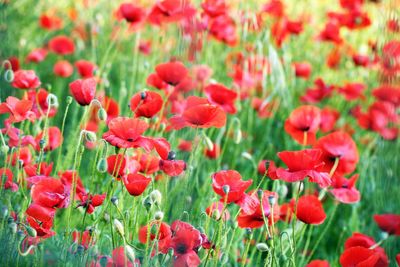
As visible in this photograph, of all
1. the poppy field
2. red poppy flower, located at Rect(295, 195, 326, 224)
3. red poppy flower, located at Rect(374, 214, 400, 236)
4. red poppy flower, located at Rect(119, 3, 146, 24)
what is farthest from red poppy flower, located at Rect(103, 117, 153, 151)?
red poppy flower, located at Rect(119, 3, 146, 24)

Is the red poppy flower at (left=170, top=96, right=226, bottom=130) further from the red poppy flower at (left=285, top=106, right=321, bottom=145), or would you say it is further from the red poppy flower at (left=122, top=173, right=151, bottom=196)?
the red poppy flower at (left=285, top=106, right=321, bottom=145)

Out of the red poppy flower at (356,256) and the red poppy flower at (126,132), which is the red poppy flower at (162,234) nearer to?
the red poppy flower at (126,132)

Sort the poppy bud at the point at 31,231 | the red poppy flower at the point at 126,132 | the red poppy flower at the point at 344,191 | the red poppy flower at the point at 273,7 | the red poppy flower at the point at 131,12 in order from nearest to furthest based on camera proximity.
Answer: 1. the poppy bud at the point at 31,231
2. the red poppy flower at the point at 126,132
3. the red poppy flower at the point at 344,191
4. the red poppy flower at the point at 131,12
5. the red poppy flower at the point at 273,7

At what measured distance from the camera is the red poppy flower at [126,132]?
1.32 metres

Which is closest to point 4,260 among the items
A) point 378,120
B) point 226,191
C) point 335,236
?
point 226,191

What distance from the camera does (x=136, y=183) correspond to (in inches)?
50.3

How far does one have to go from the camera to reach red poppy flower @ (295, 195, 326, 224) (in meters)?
1.40

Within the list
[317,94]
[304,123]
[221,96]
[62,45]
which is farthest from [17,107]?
[317,94]

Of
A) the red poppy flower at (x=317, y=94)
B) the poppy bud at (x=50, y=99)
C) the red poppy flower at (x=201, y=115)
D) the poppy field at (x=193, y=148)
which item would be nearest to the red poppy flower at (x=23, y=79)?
the poppy field at (x=193, y=148)

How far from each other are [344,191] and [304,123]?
7.9 inches

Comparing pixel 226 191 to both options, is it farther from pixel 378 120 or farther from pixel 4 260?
pixel 378 120

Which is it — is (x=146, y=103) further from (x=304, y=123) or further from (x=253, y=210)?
(x=304, y=123)

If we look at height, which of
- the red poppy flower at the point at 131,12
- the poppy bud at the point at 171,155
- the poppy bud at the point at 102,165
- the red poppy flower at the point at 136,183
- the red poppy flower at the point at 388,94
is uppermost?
the red poppy flower at the point at 131,12

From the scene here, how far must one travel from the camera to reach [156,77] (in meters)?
1.87
